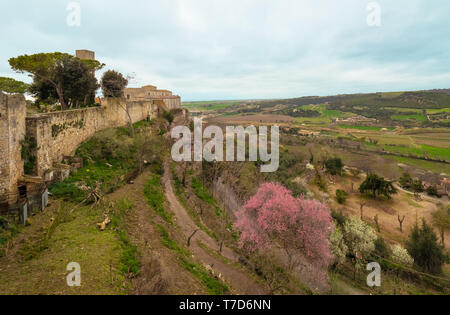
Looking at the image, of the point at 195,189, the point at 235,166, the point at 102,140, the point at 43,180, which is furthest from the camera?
the point at 235,166

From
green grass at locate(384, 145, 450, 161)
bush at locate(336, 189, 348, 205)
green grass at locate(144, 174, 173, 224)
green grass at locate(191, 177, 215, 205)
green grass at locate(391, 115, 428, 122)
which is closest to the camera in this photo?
green grass at locate(144, 174, 173, 224)

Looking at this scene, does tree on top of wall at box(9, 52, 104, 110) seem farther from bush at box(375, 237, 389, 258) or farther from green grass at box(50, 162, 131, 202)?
bush at box(375, 237, 389, 258)

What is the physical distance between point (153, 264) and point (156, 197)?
777 cm

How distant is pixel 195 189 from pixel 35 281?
15132 mm

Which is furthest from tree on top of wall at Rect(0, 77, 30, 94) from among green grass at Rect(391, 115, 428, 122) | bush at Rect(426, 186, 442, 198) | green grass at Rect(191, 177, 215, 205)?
green grass at Rect(391, 115, 428, 122)

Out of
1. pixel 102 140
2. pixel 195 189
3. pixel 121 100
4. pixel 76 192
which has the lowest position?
pixel 195 189

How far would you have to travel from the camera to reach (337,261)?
15.0 meters

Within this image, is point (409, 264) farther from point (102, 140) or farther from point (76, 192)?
point (102, 140)

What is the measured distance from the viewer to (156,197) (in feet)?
51.7

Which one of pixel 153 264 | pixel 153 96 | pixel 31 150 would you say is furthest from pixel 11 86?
pixel 153 264

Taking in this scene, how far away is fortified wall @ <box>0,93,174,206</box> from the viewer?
9067 millimetres

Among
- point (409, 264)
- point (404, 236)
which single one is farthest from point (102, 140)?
point (404, 236)

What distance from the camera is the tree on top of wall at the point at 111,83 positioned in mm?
24864
